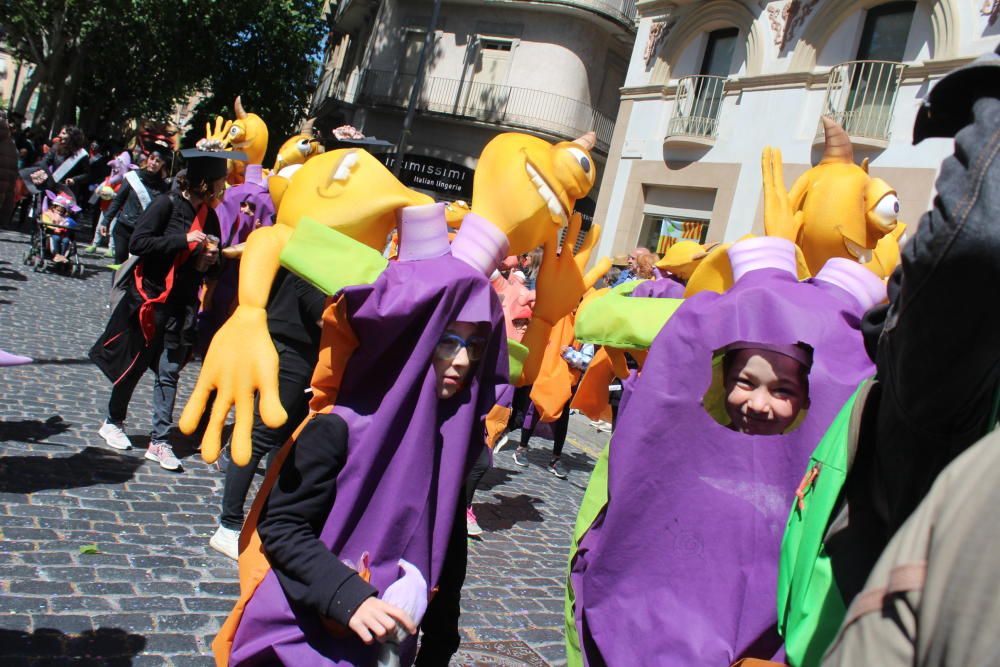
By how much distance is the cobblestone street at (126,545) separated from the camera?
10.4 feet

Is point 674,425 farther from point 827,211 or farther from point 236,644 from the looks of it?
point 236,644

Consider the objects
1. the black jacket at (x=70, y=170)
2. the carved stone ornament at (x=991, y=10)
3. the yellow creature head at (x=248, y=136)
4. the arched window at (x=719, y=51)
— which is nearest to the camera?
the yellow creature head at (x=248, y=136)

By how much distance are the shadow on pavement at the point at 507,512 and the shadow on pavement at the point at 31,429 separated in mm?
2730

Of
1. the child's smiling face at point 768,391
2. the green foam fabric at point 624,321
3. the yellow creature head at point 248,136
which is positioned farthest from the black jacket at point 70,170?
the child's smiling face at point 768,391

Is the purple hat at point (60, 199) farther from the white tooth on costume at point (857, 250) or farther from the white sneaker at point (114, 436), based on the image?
the white tooth on costume at point (857, 250)

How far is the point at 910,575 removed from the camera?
921mm

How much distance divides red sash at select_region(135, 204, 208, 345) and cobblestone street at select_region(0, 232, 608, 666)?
0.79m

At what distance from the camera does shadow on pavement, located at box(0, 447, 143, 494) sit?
14.3ft

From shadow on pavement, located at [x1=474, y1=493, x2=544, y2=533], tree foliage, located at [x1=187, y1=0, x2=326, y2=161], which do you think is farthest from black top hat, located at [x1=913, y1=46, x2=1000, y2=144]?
tree foliage, located at [x1=187, y1=0, x2=326, y2=161]

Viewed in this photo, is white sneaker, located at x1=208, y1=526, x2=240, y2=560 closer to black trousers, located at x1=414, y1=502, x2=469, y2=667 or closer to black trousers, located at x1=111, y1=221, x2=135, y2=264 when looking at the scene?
black trousers, located at x1=414, y1=502, x2=469, y2=667

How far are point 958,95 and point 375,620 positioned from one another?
1.47 meters

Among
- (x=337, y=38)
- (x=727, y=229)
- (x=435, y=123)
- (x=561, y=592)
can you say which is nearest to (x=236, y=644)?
(x=561, y=592)

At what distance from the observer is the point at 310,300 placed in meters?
4.07

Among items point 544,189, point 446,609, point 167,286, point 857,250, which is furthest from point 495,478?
point 544,189
